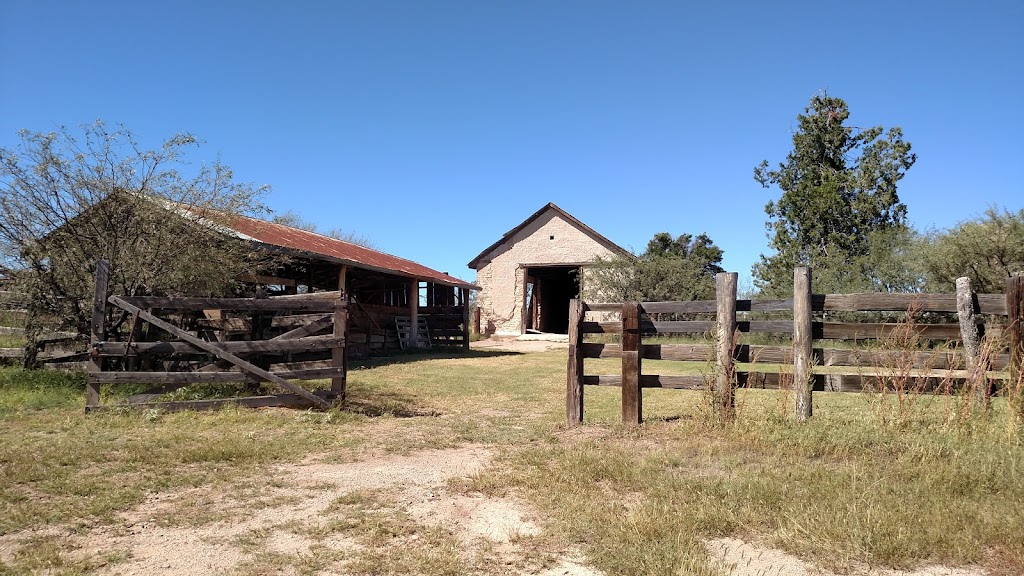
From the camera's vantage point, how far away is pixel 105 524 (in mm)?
3822

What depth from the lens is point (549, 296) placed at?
1532 inches

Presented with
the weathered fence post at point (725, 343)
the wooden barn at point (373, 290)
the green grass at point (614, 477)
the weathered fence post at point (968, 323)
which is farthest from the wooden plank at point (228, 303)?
the weathered fence post at point (968, 323)

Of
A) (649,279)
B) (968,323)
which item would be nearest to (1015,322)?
(968,323)

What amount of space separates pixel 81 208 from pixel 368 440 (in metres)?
6.56

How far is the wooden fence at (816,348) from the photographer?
5.67 metres

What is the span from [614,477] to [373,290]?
61.3 feet

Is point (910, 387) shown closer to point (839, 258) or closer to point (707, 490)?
point (707, 490)

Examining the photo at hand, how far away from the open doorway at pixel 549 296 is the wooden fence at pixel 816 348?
24.7 m

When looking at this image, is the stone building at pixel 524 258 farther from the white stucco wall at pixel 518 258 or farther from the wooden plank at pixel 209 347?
the wooden plank at pixel 209 347

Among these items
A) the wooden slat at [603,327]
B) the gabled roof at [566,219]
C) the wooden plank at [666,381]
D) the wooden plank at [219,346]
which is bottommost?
the wooden plank at [666,381]

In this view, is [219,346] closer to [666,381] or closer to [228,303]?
[228,303]

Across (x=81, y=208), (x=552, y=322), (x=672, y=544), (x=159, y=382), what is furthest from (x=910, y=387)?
(x=552, y=322)

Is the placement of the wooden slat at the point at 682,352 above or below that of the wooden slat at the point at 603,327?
below

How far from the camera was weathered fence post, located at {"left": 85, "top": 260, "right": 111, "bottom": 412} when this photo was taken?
289 inches
